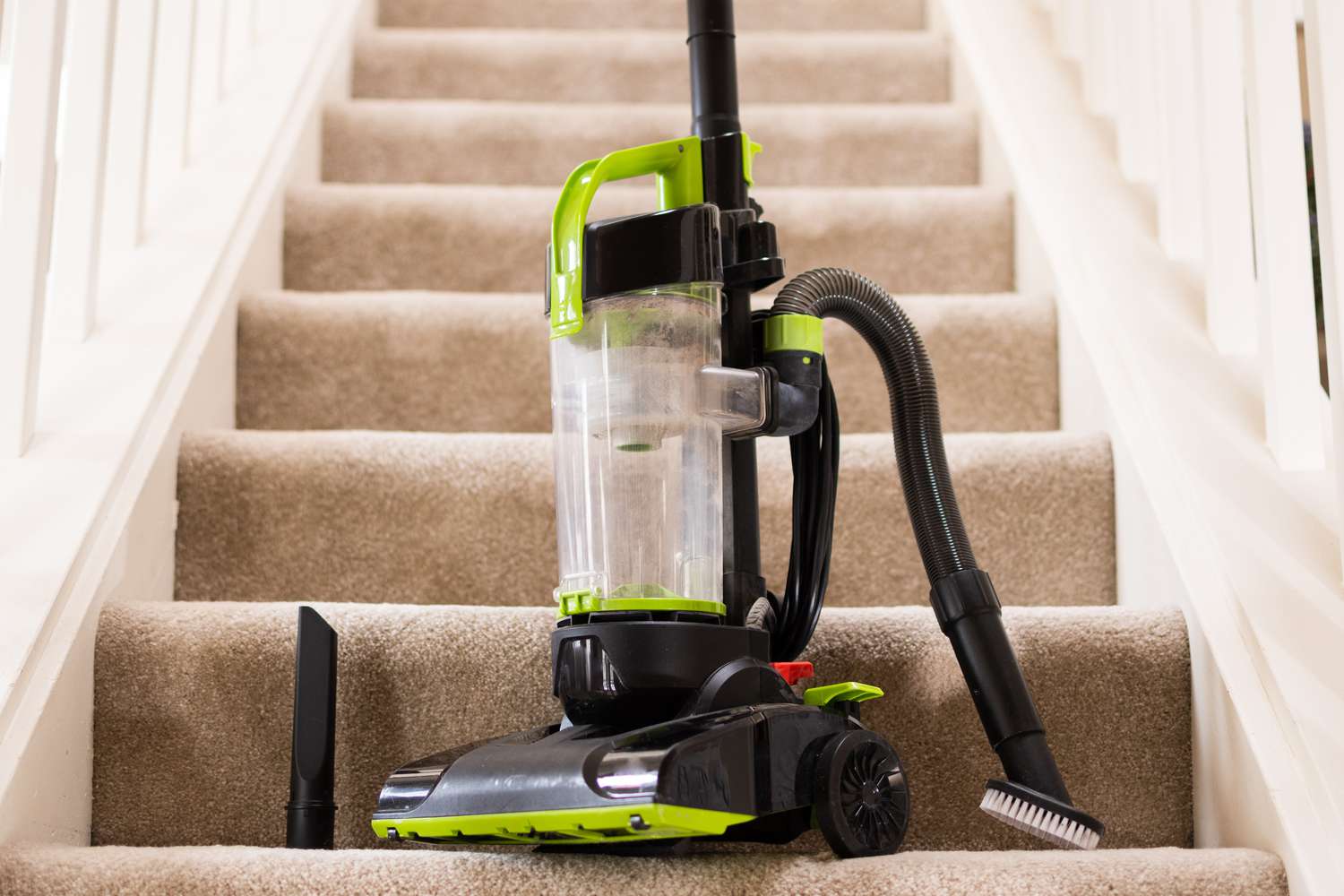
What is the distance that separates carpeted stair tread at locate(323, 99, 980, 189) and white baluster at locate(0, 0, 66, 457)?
0.78 m

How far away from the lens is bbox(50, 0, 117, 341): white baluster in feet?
3.64

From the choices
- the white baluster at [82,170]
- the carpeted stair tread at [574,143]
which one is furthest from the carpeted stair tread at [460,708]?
the carpeted stair tread at [574,143]

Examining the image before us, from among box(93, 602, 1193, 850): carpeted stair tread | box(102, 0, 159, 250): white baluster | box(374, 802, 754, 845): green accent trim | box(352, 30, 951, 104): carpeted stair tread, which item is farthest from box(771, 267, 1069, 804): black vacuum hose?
box(352, 30, 951, 104): carpeted stair tread

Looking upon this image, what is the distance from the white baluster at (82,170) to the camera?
1109 mm

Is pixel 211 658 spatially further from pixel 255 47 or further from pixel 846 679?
pixel 255 47

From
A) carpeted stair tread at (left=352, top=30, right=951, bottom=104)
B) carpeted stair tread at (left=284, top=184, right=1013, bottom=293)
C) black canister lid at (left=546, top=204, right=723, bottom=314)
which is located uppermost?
carpeted stair tread at (left=352, top=30, right=951, bottom=104)

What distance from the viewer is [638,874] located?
2.47ft

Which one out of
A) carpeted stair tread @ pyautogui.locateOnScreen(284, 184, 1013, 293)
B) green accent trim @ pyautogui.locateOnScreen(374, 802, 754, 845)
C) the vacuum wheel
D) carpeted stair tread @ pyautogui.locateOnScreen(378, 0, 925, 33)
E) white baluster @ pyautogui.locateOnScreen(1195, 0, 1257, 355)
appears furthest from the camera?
carpeted stair tread @ pyautogui.locateOnScreen(378, 0, 925, 33)

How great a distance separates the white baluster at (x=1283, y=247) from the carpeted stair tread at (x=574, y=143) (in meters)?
0.81

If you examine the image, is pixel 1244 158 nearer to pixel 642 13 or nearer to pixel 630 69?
pixel 630 69

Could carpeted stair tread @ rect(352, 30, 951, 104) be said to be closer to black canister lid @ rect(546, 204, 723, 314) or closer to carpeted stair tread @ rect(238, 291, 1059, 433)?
carpeted stair tread @ rect(238, 291, 1059, 433)

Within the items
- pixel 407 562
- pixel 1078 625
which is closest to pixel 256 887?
pixel 407 562

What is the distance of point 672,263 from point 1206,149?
22.0 inches

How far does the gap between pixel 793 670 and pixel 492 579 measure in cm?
39
